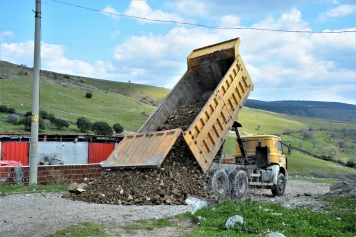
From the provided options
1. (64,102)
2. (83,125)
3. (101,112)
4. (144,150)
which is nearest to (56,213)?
(144,150)

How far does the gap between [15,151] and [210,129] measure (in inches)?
641

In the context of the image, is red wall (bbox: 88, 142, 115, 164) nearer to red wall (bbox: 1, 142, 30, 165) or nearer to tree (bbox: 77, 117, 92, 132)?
red wall (bbox: 1, 142, 30, 165)

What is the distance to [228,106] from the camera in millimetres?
13633

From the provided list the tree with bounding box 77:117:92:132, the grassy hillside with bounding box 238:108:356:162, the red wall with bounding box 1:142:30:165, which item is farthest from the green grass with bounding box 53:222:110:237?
the grassy hillside with bounding box 238:108:356:162

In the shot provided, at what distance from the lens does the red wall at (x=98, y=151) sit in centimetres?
2902

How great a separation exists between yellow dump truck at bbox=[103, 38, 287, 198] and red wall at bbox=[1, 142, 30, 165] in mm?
13874

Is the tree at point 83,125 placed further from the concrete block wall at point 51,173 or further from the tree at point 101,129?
the concrete block wall at point 51,173

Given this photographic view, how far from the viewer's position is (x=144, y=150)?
12.1 meters

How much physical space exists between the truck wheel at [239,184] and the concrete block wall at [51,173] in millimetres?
5971

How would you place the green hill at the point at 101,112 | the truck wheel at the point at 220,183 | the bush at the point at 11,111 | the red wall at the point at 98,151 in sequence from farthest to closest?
the green hill at the point at 101,112 → the bush at the point at 11,111 → the red wall at the point at 98,151 → the truck wheel at the point at 220,183

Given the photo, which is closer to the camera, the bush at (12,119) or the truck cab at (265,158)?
the truck cab at (265,158)

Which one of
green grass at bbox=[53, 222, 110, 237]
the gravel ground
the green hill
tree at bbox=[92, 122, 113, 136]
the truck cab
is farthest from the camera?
the green hill

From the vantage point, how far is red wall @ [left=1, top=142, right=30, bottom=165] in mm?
24375

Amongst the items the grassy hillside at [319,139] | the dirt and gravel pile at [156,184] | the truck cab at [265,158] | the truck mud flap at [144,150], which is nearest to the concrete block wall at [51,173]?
the dirt and gravel pile at [156,184]
